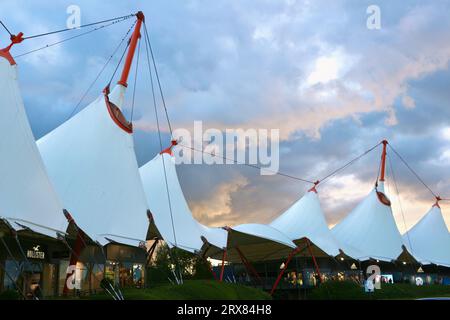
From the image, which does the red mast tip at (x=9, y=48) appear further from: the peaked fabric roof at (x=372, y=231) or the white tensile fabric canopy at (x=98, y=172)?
the peaked fabric roof at (x=372, y=231)

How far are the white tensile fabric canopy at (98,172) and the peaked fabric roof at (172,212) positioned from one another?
3.90m

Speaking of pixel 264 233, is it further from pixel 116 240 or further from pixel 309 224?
pixel 116 240

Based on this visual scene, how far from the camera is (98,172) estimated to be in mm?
20781

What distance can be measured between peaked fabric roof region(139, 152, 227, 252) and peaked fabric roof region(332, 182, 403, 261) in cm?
1358

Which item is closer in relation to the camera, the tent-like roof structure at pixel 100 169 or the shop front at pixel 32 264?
the shop front at pixel 32 264

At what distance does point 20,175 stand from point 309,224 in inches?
974

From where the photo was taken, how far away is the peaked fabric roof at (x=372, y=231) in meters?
39.0

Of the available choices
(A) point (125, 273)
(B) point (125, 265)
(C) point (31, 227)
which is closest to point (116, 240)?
(C) point (31, 227)

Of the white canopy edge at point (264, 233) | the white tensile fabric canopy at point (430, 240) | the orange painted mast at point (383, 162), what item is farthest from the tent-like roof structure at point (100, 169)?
the white tensile fabric canopy at point (430, 240)

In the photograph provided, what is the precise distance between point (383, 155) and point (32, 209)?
3591 cm

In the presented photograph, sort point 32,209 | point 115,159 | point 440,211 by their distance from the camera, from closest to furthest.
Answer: point 32,209 < point 115,159 < point 440,211
